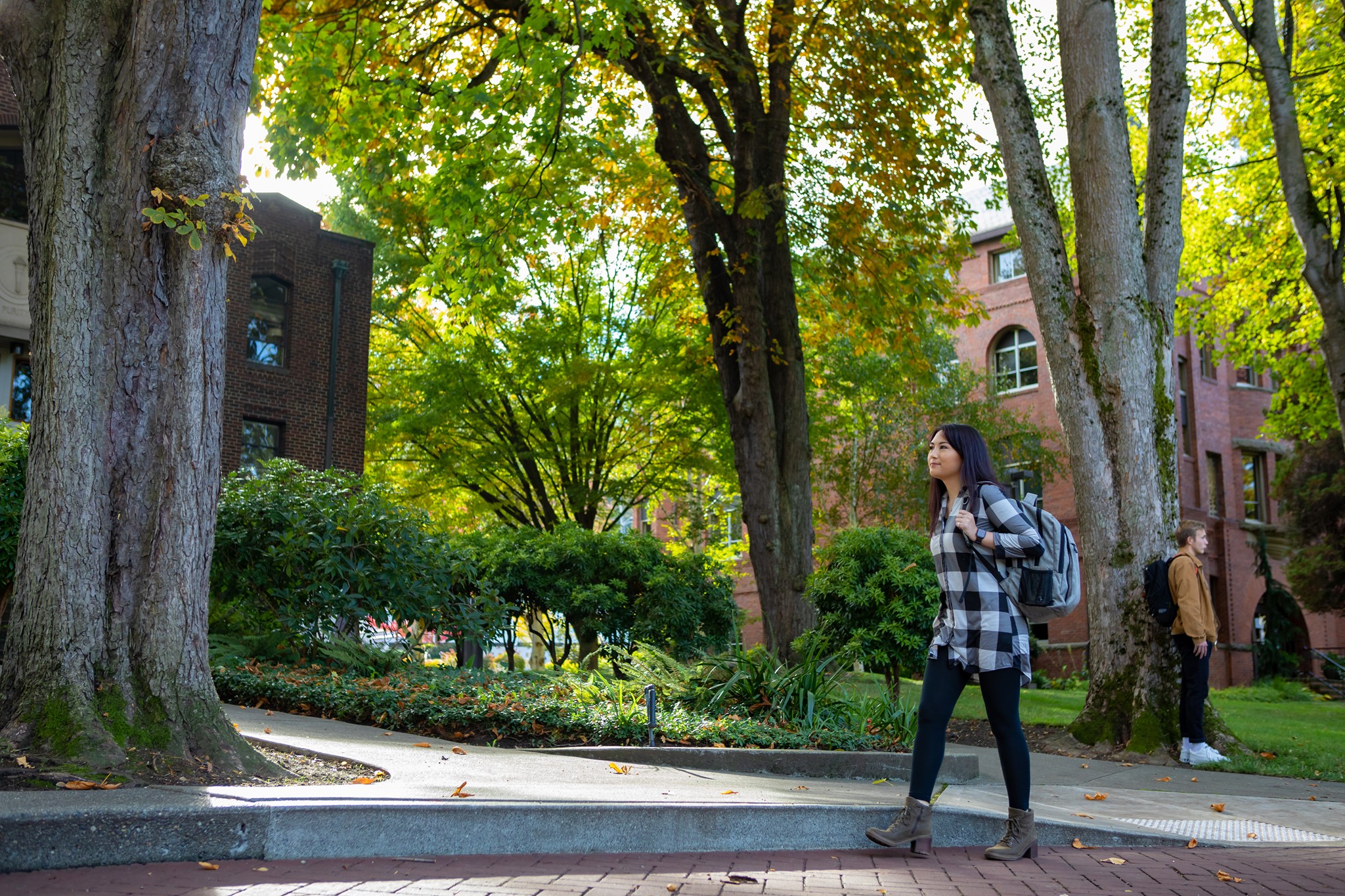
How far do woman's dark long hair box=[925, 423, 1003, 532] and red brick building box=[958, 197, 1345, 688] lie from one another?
2738cm

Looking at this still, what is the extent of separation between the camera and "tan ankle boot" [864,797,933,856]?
481 cm

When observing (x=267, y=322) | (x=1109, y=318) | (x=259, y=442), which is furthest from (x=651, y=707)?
(x=267, y=322)

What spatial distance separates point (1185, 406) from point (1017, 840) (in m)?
32.4

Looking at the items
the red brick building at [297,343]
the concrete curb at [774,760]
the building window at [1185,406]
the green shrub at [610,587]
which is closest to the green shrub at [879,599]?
the concrete curb at [774,760]

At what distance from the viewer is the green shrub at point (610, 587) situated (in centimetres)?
Result: 1653

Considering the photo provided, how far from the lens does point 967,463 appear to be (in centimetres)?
507

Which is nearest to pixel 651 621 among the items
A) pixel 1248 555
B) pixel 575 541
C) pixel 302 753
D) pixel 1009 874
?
pixel 575 541

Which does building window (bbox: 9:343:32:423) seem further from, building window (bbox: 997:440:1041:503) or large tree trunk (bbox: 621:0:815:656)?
building window (bbox: 997:440:1041:503)

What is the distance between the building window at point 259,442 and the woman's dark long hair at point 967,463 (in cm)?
1980

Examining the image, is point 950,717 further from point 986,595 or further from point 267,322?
point 267,322

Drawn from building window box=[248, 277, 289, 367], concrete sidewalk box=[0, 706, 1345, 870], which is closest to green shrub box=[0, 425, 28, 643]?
concrete sidewalk box=[0, 706, 1345, 870]

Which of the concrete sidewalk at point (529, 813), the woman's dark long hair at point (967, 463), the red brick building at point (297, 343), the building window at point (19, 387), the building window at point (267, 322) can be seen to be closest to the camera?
the concrete sidewalk at point (529, 813)

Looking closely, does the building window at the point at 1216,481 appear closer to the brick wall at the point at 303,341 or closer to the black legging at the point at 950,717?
the brick wall at the point at 303,341

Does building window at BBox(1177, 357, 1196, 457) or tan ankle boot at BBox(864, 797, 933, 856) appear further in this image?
building window at BBox(1177, 357, 1196, 457)
